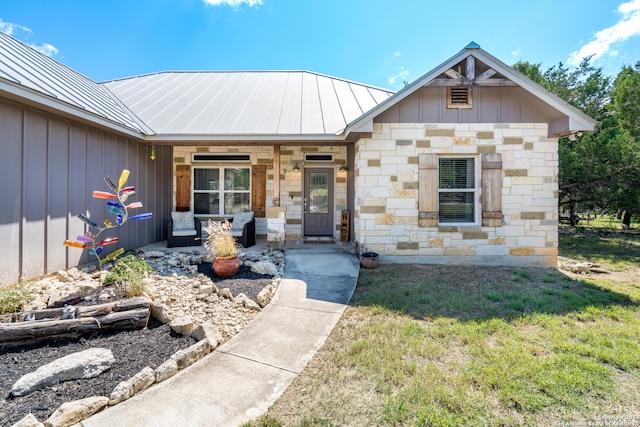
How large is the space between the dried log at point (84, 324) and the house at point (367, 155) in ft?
6.89

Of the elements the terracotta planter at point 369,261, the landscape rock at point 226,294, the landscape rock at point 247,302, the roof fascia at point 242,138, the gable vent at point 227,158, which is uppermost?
the roof fascia at point 242,138

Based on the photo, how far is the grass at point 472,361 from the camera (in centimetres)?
204

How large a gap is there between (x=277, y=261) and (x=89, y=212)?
3.72 meters

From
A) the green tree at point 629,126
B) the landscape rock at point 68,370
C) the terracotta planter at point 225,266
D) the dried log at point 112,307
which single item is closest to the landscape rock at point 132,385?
the landscape rock at point 68,370

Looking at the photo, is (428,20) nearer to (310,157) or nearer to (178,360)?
(310,157)

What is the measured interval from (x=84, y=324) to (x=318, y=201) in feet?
20.9

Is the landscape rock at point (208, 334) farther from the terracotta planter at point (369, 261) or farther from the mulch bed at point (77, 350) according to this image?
the terracotta planter at point (369, 261)

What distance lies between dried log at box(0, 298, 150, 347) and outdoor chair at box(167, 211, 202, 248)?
3663 millimetres

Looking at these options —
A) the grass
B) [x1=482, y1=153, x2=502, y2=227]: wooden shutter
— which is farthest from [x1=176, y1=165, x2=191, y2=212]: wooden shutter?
[x1=482, y1=153, x2=502, y2=227]: wooden shutter

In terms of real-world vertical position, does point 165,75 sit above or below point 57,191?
above

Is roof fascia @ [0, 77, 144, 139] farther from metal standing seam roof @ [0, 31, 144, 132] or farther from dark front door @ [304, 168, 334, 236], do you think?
dark front door @ [304, 168, 334, 236]

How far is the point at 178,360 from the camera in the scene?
8.29ft

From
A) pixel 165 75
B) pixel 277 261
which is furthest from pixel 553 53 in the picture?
pixel 165 75

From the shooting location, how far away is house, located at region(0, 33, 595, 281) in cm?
442
